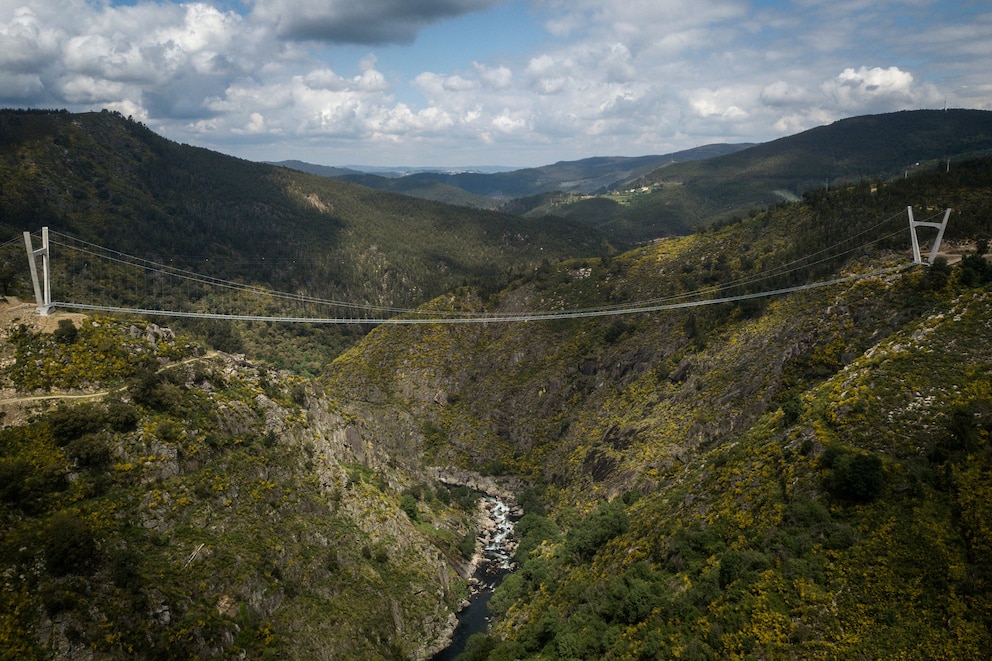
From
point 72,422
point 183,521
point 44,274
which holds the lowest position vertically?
point 183,521

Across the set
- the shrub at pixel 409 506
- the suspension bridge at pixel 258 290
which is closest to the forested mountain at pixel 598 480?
the shrub at pixel 409 506

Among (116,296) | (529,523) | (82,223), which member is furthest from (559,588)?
(82,223)

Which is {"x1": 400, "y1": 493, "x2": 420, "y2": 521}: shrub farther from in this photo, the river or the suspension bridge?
the suspension bridge

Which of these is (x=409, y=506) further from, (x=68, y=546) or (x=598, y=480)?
(x=68, y=546)

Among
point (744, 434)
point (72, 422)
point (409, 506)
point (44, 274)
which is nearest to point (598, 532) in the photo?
point (744, 434)

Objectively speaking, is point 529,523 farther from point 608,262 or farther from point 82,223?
point 82,223

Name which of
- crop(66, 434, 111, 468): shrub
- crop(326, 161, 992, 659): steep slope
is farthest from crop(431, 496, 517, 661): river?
crop(66, 434, 111, 468): shrub
